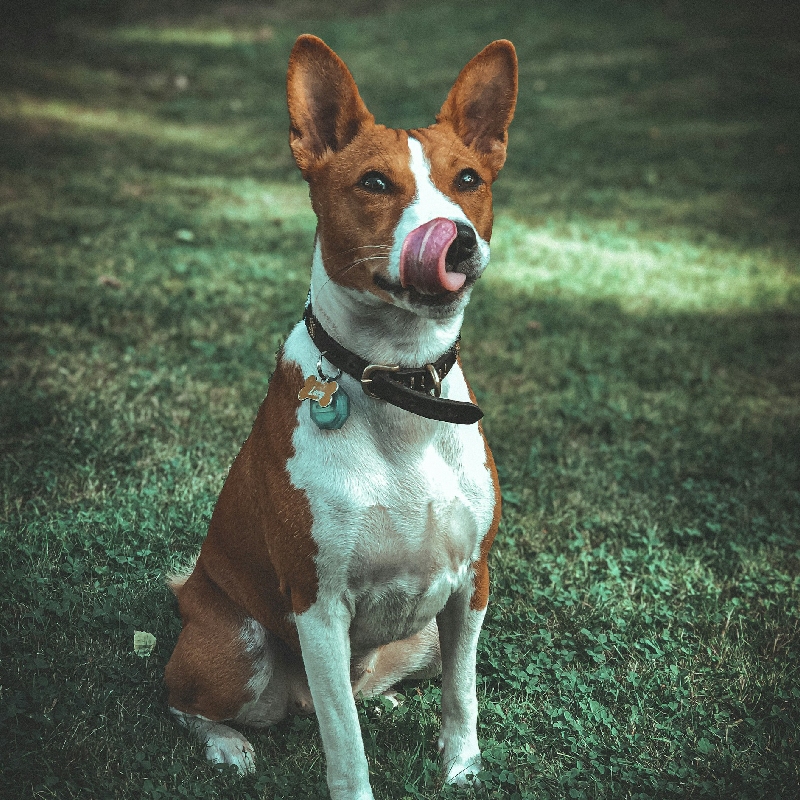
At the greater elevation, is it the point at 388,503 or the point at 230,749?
the point at 388,503

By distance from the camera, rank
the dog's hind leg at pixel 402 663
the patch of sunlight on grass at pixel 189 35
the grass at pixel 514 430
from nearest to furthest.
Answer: the grass at pixel 514 430, the dog's hind leg at pixel 402 663, the patch of sunlight on grass at pixel 189 35

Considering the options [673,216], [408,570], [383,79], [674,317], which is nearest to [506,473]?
[408,570]

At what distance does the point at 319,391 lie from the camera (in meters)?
2.36

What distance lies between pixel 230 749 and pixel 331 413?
1.19 m

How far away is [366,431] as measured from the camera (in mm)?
2363

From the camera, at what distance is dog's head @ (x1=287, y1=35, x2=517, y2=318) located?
7.05ft

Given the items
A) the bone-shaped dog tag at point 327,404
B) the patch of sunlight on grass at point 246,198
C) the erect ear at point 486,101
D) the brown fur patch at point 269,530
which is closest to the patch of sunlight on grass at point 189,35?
the patch of sunlight on grass at point 246,198

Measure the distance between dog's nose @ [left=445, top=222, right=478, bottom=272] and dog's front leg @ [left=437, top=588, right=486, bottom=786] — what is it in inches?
42.1

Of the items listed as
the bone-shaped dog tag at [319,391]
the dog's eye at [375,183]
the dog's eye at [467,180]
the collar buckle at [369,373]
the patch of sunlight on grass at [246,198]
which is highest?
the dog's eye at [375,183]

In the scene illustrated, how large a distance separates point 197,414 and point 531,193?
561 cm

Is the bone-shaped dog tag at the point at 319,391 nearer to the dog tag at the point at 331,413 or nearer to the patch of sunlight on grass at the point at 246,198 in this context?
the dog tag at the point at 331,413

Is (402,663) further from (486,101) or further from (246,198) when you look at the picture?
(246,198)

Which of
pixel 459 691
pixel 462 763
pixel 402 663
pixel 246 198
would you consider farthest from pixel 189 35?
pixel 462 763

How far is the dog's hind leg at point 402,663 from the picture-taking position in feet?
9.67
